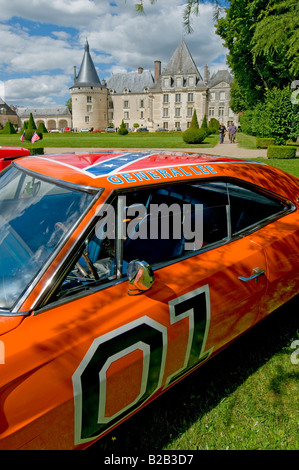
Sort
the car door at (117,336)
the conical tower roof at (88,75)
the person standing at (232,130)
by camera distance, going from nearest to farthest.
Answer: the car door at (117,336)
the person standing at (232,130)
the conical tower roof at (88,75)

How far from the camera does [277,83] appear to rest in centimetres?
3219

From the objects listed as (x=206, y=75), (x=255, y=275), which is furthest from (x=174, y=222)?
(x=206, y=75)

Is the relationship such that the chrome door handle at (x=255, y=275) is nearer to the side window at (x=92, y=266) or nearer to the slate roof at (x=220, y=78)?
the side window at (x=92, y=266)

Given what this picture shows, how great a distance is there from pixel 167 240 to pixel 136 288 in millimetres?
728

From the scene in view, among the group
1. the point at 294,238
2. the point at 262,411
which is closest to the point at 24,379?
the point at 262,411

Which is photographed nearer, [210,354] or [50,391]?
[50,391]

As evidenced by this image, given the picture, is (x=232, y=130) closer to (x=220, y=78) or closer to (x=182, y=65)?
(x=182, y=65)

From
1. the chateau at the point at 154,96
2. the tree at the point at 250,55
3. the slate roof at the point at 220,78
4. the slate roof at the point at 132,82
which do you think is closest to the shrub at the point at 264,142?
the tree at the point at 250,55

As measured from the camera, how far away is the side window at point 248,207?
8.89 ft

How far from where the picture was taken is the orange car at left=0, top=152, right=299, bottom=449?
1.48m

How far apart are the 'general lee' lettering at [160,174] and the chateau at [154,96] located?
268ft

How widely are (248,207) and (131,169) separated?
1.17m

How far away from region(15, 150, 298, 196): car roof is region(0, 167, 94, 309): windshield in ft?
0.34

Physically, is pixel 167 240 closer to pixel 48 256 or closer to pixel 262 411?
pixel 48 256
